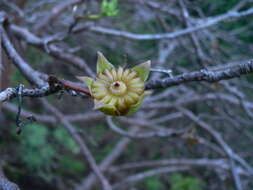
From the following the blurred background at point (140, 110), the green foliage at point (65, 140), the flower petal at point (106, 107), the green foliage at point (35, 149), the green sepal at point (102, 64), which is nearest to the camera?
the flower petal at point (106, 107)

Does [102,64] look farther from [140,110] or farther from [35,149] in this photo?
[140,110]

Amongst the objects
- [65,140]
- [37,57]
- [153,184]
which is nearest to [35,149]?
[65,140]

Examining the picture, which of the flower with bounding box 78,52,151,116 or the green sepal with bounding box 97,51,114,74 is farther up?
the green sepal with bounding box 97,51,114,74

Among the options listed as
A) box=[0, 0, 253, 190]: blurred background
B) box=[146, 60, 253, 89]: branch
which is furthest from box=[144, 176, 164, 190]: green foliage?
box=[146, 60, 253, 89]: branch

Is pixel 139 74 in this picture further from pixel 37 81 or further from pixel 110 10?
pixel 110 10

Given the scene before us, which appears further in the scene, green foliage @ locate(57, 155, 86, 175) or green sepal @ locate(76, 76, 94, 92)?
green foliage @ locate(57, 155, 86, 175)

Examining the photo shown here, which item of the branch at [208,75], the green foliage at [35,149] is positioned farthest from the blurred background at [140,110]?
the branch at [208,75]

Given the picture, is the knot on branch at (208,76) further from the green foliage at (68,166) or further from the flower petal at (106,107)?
the green foliage at (68,166)

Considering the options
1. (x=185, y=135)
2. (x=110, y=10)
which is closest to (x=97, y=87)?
(x=110, y=10)

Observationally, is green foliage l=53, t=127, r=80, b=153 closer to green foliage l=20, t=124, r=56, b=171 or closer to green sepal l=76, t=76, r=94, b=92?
green foliage l=20, t=124, r=56, b=171
